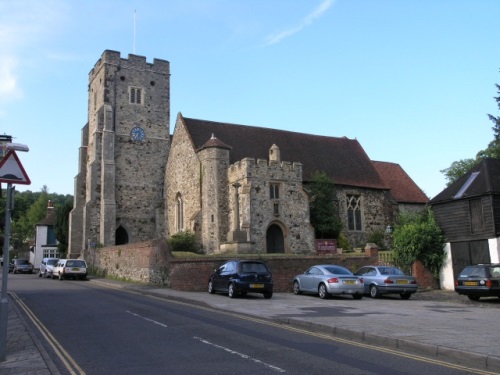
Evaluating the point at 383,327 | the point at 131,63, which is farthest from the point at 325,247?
the point at 131,63

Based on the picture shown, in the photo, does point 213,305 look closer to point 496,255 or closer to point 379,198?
point 496,255

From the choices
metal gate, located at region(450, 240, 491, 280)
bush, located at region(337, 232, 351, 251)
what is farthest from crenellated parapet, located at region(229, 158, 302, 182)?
metal gate, located at region(450, 240, 491, 280)

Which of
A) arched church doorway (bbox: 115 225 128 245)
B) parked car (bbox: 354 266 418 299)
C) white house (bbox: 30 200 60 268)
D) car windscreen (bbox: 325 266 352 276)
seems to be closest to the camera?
car windscreen (bbox: 325 266 352 276)

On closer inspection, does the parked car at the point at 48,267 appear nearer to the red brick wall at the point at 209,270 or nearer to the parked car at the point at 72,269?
the parked car at the point at 72,269

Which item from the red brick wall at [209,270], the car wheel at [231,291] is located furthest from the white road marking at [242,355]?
the red brick wall at [209,270]

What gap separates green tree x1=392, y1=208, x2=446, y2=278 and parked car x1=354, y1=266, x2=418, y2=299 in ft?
15.2

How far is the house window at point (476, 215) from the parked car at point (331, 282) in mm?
8702

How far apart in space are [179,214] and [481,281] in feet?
89.4

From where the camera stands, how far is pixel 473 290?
19031 mm

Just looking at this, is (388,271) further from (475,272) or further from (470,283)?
(475,272)

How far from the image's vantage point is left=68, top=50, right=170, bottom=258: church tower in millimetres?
42406

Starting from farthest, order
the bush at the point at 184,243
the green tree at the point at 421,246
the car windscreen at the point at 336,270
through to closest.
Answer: the bush at the point at 184,243
the green tree at the point at 421,246
the car windscreen at the point at 336,270

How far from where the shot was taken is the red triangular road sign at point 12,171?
8.59 m

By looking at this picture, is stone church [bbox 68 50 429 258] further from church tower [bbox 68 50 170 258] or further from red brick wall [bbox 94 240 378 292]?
red brick wall [bbox 94 240 378 292]
